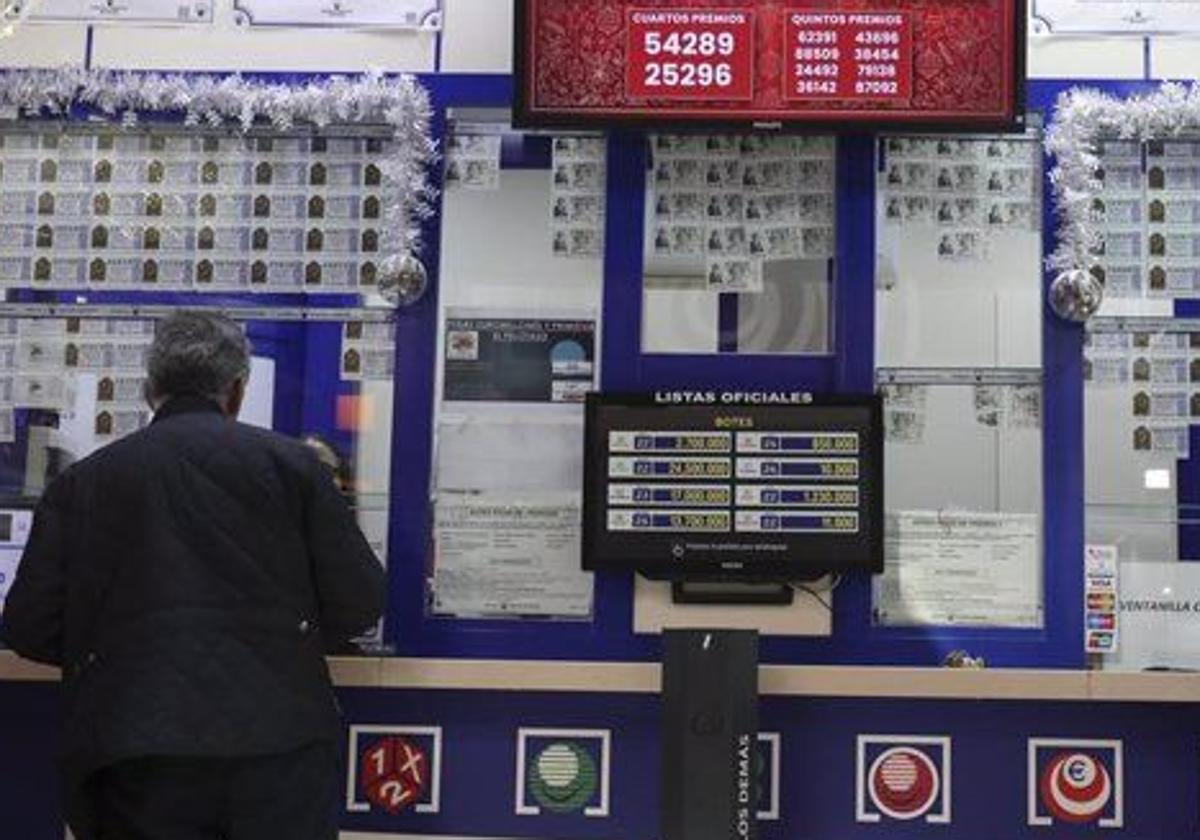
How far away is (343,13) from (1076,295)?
1.91 meters

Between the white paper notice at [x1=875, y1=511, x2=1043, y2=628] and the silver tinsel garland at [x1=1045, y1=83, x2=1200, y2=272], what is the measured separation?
2.13ft

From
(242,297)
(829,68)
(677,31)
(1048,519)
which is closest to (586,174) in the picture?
(677,31)

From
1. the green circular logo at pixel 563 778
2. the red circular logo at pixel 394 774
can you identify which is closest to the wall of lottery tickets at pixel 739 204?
the green circular logo at pixel 563 778

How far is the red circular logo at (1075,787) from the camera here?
326 centimetres

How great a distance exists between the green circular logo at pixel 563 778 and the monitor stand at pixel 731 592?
1.44 feet

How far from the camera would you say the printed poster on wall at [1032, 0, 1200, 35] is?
341cm

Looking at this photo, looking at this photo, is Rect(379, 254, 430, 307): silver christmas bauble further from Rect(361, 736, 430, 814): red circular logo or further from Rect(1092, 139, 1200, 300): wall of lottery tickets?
Rect(1092, 139, 1200, 300): wall of lottery tickets

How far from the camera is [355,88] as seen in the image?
3.44 m

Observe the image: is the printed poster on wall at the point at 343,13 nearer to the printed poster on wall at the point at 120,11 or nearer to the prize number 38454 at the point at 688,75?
the printed poster on wall at the point at 120,11

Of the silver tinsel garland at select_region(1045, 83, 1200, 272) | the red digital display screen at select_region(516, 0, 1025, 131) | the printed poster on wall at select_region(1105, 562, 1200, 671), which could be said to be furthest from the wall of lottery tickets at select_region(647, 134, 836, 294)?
the printed poster on wall at select_region(1105, 562, 1200, 671)

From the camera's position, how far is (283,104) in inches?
136

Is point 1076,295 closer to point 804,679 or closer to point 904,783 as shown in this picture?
point 804,679

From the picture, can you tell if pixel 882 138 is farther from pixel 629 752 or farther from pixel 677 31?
pixel 629 752

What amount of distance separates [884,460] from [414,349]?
1.16 m
